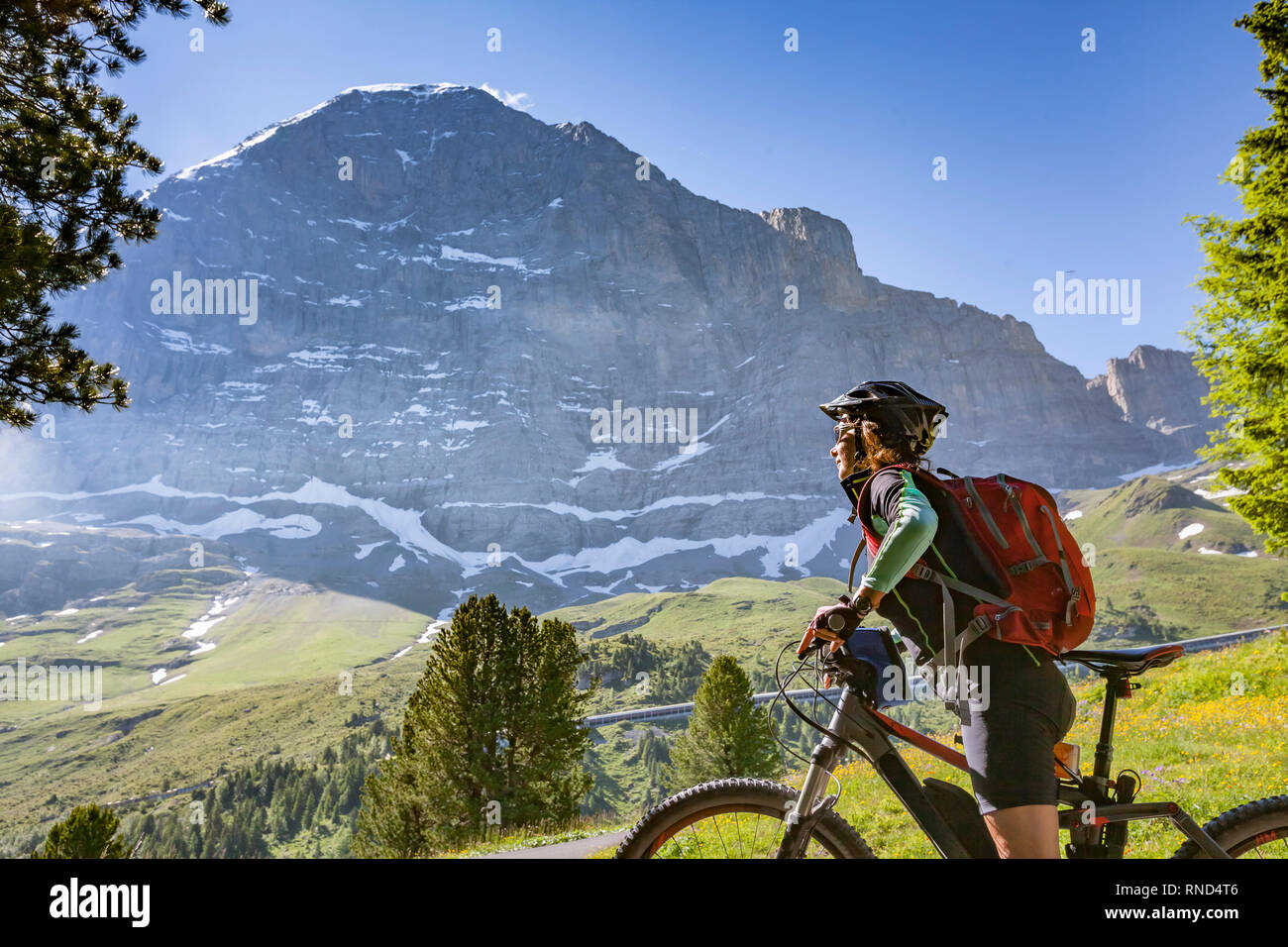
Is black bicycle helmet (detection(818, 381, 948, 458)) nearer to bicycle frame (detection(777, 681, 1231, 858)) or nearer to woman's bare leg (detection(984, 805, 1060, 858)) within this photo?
bicycle frame (detection(777, 681, 1231, 858))

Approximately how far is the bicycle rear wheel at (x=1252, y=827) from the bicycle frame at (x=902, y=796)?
17 cm

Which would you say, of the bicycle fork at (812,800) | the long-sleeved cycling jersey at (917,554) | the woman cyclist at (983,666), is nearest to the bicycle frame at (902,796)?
the bicycle fork at (812,800)

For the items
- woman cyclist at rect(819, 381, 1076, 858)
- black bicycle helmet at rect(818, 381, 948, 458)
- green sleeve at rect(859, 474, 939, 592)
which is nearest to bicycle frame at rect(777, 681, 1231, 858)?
woman cyclist at rect(819, 381, 1076, 858)

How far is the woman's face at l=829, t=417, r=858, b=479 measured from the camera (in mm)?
3715

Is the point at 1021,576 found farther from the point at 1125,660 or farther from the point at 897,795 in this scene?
the point at 897,795

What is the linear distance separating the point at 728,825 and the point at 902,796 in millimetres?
888

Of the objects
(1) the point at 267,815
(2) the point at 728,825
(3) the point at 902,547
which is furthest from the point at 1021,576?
(1) the point at 267,815

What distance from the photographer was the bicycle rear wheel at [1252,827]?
3.60 m

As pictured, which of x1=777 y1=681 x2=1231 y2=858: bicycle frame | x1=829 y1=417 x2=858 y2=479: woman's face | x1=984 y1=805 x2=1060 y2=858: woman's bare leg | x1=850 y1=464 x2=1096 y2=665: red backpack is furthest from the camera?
x1=829 y1=417 x2=858 y2=479: woman's face

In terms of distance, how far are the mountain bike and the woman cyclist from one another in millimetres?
218

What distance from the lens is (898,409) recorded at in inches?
146

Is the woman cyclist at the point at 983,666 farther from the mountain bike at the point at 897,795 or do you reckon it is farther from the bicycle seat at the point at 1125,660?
the bicycle seat at the point at 1125,660
